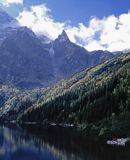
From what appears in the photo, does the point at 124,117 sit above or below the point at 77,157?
above

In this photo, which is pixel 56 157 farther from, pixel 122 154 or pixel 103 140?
pixel 103 140

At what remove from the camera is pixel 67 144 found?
→ 163 m

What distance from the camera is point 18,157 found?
5384 inches

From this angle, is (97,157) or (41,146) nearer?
(97,157)

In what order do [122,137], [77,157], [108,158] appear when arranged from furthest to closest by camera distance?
[122,137] < [77,157] < [108,158]

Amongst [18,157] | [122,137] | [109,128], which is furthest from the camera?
[109,128]

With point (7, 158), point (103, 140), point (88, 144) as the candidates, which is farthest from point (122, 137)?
point (7, 158)

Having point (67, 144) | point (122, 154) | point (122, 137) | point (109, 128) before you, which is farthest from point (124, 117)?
point (122, 154)

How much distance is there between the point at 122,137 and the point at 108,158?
51089mm

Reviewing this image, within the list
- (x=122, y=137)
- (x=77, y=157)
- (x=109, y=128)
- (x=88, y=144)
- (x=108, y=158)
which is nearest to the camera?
(x=108, y=158)

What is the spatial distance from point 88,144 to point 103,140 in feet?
38.7

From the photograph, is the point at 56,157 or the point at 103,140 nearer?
the point at 56,157

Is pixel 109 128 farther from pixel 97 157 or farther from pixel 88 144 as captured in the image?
pixel 97 157

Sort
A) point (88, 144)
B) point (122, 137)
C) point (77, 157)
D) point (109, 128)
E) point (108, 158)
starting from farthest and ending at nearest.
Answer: point (109, 128), point (122, 137), point (88, 144), point (77, 157), point (108, 158)
